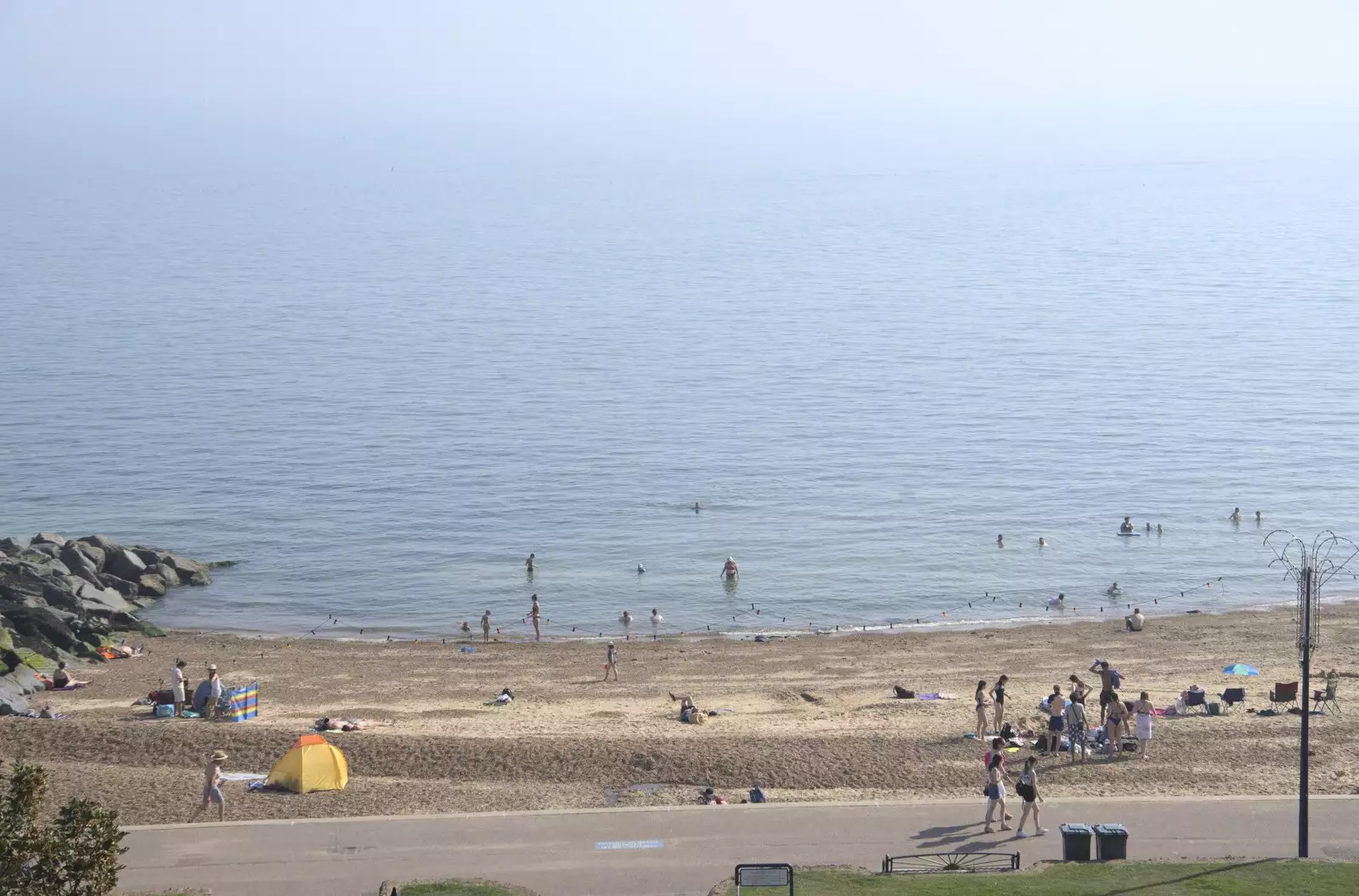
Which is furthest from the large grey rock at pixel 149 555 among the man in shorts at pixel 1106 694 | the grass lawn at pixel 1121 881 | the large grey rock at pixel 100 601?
the grass lawn at pixel 1121 881

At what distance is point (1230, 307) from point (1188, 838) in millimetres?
99473

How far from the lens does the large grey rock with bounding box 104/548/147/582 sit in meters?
49.9

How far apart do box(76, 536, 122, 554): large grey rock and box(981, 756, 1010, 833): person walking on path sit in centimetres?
3711

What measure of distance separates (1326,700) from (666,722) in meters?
14.0

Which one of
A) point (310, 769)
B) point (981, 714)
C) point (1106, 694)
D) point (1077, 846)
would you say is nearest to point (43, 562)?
point (310, 769)

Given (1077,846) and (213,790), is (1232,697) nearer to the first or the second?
(1077,846)

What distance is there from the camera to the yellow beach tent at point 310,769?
81.5 ft

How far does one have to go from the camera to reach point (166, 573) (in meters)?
50.6

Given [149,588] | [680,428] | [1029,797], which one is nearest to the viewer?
[1029,797]

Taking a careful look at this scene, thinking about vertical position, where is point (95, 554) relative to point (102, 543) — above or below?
below

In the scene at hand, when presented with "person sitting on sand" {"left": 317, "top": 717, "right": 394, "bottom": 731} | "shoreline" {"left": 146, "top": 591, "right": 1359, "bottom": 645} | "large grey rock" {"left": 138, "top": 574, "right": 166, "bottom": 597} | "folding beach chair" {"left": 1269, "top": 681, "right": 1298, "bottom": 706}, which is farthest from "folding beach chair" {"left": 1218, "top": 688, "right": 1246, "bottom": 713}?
"large grey rock" {"left": 138, "top": 574, "right": 166, "bottom": 597}

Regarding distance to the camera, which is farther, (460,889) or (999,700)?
(999,700)

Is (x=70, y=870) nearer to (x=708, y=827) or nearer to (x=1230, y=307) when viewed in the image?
(x=708, y=827)

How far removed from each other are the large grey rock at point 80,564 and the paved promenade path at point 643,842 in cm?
2775
